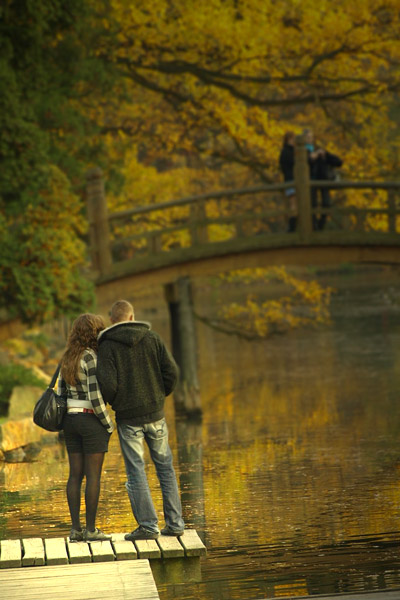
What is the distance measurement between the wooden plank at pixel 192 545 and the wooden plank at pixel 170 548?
3 cm

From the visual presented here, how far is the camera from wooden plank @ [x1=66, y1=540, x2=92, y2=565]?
755cm

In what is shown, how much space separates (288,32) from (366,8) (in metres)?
1.54

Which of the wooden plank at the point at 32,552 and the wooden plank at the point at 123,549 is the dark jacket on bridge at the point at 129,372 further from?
the wooden plank at the point at 32,552

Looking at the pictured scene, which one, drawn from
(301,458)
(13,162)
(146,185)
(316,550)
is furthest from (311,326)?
(316,550)

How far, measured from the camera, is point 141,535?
26.4 feet

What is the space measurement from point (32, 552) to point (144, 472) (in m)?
0.94

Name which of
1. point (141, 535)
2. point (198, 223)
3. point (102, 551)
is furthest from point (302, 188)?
point (102, 551)

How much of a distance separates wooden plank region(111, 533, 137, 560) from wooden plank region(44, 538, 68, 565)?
0.33m

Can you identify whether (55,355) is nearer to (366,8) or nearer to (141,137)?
(141,137)

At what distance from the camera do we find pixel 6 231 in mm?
17109

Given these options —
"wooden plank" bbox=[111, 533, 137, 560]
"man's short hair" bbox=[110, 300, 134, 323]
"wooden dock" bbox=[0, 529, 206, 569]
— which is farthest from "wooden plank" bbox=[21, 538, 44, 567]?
"man's short hair" bbox=[110, 300, 134, 323]

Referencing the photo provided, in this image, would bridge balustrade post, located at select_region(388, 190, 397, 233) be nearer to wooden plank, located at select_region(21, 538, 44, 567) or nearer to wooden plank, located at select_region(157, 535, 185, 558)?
wooden plank, located at select_region(157, 535, 185, 558)

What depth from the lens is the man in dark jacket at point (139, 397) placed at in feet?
26.3

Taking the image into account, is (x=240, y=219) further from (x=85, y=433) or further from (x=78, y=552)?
(x=78, y=552)
